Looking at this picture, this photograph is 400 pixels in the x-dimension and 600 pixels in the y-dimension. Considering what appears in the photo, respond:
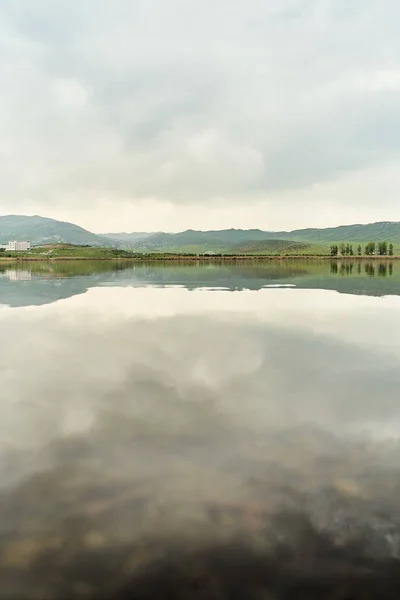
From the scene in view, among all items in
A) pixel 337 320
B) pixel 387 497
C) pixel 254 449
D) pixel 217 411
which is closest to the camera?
pixel 387 497

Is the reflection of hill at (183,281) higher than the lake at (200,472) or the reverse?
higher

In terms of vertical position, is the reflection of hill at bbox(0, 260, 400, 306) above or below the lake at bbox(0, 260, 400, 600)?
above

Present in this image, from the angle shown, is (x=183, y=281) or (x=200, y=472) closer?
(x=200, y=472)

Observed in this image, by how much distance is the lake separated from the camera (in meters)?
7.41

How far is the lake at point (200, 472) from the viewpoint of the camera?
292 inches

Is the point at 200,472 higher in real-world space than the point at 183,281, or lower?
lower

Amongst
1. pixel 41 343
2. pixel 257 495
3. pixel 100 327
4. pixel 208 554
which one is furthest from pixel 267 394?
pixel 100 327

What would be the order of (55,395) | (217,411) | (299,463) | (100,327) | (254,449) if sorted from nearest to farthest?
(299,463)
(254,449)
(217,411)
(55,395)
(100,327)

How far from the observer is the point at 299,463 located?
10961mm

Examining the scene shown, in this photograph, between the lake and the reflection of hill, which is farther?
the reflection of hill

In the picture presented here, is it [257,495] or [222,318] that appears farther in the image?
[222,318]

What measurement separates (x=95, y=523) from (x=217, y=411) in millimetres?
6714

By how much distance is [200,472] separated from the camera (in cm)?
1061

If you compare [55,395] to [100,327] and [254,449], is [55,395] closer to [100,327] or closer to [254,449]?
[254,449]
